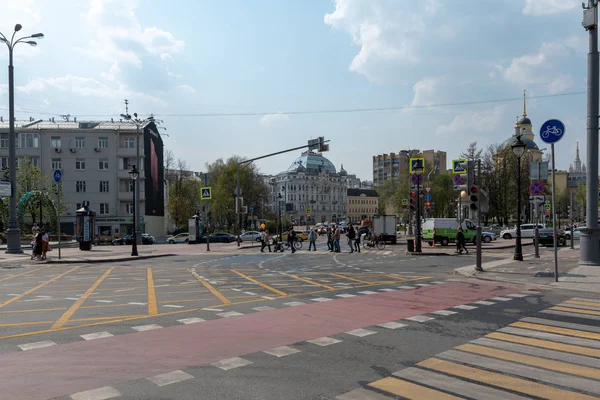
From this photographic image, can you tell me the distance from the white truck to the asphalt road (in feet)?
94.5

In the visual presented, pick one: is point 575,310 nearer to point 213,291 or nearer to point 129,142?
point 213,291

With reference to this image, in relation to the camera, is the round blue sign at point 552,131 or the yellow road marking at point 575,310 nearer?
the yellow road marking at point 575,310

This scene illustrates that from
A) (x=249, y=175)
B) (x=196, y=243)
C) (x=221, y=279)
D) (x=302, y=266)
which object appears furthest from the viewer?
(x=249, y=175)

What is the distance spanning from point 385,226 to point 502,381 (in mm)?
39511

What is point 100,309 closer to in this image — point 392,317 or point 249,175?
point 392,317

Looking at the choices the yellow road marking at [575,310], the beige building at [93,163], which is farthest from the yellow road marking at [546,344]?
the beige building at [93,163]

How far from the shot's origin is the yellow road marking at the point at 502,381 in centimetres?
508

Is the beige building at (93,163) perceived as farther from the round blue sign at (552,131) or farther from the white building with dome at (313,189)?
the white building with dome at (313,189)

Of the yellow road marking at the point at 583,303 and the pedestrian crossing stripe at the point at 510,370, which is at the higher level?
the pedestrian crossing stripe at the point at 510,370

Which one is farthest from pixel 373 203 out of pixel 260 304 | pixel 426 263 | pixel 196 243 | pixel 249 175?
pixel 260 304

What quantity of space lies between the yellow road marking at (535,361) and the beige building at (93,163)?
63476 mm

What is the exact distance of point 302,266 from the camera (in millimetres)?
21812

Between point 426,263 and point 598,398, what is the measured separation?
18076mm

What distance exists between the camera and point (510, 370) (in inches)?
234
